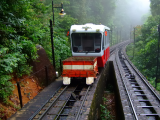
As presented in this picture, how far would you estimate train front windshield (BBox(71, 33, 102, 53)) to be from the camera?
11430 mm

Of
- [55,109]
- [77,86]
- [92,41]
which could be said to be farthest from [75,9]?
[55,109]

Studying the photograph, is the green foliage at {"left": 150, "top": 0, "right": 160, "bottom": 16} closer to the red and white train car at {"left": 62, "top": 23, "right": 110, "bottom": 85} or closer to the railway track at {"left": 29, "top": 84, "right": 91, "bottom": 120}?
the red and white train car at {"left": 62, "top": 23, "right": 110, "bottom": 85}

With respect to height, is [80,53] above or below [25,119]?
above

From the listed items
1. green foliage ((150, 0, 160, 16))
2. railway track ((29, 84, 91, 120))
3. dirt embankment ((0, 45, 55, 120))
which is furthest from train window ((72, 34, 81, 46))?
green foliage ((150, 0, 160, 16))

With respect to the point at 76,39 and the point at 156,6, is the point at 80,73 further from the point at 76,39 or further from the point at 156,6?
the point at 156,6

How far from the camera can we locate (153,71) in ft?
76.7

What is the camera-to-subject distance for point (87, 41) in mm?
11641

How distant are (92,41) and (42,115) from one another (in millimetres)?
6744

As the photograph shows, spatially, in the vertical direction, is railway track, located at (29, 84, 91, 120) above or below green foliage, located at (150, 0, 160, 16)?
below

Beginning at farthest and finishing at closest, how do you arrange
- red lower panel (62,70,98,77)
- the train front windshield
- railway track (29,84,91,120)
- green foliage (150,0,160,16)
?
1. green foliage (150,0,160,16)
2. the train front windshield
3. red lower panel (62,70,98,77)
4. railway track (29,84,91,120)

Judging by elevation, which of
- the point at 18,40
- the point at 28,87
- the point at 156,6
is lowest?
the point at 28,87

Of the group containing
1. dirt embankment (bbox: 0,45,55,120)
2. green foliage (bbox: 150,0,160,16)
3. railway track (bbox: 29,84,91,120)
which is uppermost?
green foliage (bbox: 150,0,160,16)

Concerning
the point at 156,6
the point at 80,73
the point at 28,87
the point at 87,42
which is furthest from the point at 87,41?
the point at 156,6

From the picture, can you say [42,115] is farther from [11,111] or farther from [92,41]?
[92,41]
